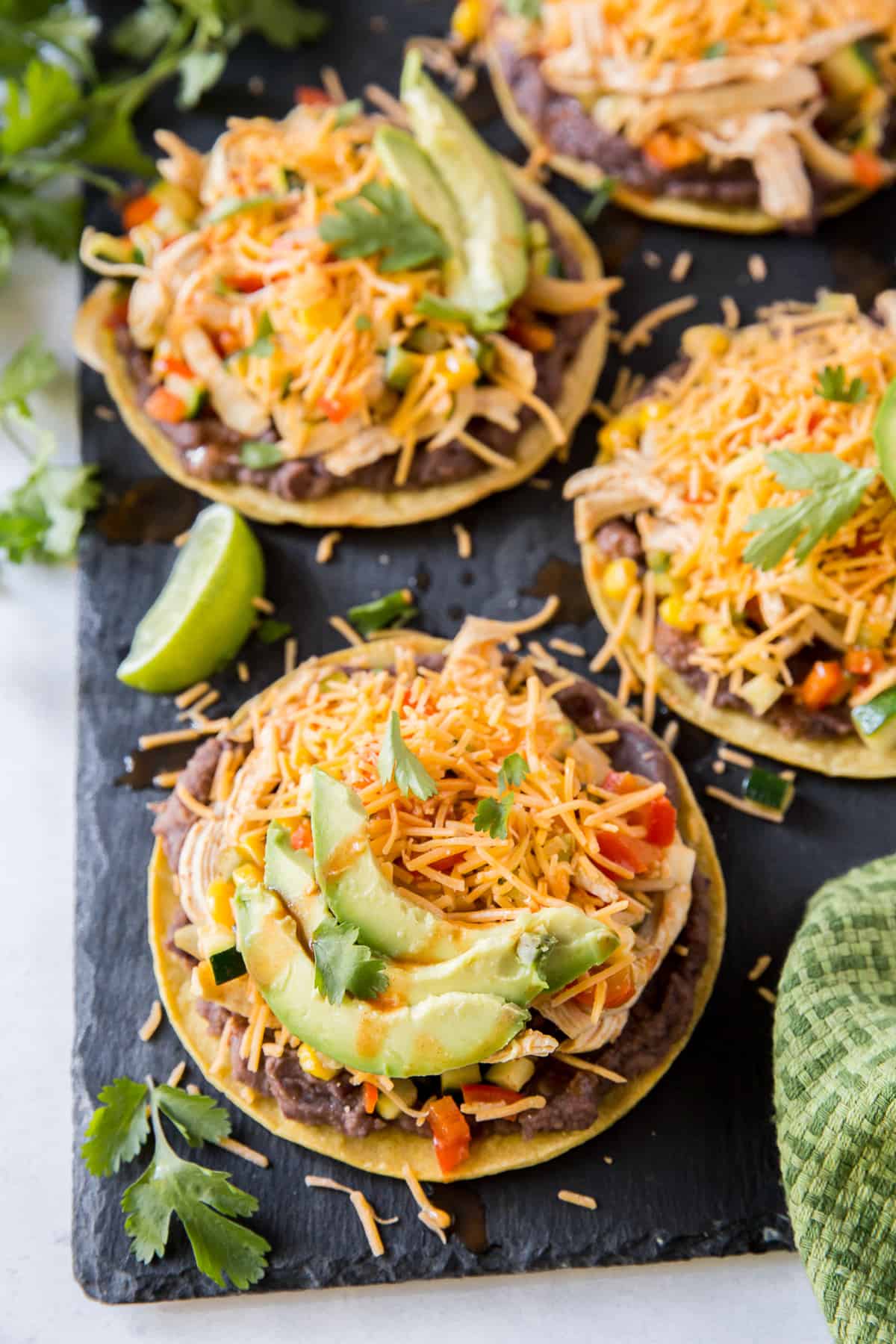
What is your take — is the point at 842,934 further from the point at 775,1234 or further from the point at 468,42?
the point at 468,42

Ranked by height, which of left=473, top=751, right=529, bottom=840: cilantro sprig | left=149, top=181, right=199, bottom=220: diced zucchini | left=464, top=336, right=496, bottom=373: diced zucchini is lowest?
left=473, top=751, right=529, bottom=840: cilantro sprig

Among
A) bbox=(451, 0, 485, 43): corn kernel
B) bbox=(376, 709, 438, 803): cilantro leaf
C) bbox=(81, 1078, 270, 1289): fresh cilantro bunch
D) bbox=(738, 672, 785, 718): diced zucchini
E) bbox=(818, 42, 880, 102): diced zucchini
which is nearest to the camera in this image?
bbox=(376, 709, 438, 803): cilantro leaf

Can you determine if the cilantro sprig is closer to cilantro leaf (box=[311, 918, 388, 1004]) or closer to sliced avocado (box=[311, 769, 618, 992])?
sliced avocado (box=[311, 769, 618, 992])

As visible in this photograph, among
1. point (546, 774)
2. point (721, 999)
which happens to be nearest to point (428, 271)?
point (546, 774)

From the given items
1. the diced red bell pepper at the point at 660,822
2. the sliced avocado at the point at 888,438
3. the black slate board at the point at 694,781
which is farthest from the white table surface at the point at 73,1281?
the sliced avocado at the point at 888,438

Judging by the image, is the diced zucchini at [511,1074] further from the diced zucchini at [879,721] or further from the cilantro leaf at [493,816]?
the diced zucchini at [879,721]

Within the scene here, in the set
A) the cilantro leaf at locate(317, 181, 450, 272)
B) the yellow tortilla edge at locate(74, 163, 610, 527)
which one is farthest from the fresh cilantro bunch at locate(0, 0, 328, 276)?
the cilantro leaf at locate(317, 181, 450, 272)

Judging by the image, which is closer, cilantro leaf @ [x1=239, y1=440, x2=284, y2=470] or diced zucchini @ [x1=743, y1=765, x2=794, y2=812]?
diced zucchini @ [x1=743, y1=765, x2=794, y2=812]

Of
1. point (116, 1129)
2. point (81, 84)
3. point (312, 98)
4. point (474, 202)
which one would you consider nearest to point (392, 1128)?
point (116, 1129)
